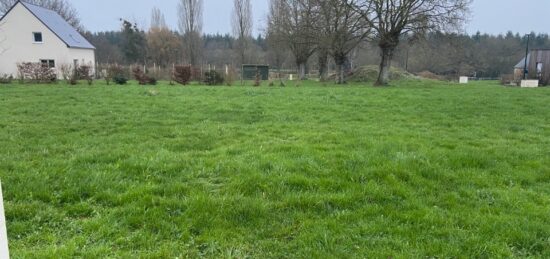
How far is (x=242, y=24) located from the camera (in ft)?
184

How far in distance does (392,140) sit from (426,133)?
57.5 inches

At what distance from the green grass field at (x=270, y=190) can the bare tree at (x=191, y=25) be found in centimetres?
4835

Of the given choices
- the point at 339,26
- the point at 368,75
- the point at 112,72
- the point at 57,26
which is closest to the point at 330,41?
the point at 339,26

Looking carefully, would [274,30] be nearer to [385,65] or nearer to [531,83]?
A: [385,65]

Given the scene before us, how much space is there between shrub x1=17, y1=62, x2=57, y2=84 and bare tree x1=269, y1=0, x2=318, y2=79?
1881cm

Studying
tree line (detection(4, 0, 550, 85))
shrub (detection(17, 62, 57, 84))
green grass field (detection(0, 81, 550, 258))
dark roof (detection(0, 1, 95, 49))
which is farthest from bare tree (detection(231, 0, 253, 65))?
green grass field (detection(0, 81, 550, 258))

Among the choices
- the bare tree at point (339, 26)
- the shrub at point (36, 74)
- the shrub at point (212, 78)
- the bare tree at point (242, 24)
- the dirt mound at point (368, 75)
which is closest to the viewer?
the shrub at point (36, 74)

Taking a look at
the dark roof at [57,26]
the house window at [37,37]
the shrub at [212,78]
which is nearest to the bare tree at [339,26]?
the shrub at [212,78]

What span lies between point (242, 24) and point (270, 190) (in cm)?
5327

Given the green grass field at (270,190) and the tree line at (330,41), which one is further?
the tree line at (330,41)

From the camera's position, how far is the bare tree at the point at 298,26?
33369 millimetres

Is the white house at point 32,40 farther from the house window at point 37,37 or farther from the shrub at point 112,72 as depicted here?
the shrub at point 112,72

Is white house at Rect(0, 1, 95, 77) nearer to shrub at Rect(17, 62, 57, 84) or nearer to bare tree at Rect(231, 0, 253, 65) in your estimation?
shrub at Rect(17, 62, 57, 84)

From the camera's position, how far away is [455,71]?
6819 cm
